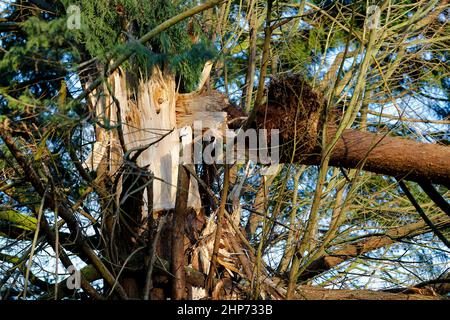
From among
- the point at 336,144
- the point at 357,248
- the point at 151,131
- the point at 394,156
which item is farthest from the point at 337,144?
the point at 357,248

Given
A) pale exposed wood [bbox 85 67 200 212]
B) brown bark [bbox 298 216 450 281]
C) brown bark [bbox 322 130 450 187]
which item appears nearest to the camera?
brown bark [bbox 322 130 450 187]

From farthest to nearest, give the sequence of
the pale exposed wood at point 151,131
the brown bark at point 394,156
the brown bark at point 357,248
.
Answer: the brown bark at point 357,248
the pale exposed wood at point 151,131
the brown bark at point 394,156

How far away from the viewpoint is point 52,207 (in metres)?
3.92

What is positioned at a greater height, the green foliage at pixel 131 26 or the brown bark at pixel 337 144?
the green foliage at pixel 131 26

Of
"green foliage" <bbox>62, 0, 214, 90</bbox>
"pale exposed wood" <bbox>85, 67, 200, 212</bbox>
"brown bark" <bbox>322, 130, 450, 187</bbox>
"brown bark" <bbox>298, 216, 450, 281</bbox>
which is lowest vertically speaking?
"brown bark" <bbox>298, 216, 450, 281</bbox>

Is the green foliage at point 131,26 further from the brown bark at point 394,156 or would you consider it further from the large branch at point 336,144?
the brown bark at point 394,156

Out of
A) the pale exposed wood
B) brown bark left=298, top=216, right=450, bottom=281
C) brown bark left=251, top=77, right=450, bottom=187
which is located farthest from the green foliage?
brown bark left=298, top=216, right=450, bottom=281

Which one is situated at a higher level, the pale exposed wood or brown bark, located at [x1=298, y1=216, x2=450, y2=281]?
the pale exposed wood

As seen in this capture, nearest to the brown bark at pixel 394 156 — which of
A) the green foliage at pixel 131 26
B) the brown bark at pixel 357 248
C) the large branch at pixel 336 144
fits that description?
the large branch at pixel 336 144

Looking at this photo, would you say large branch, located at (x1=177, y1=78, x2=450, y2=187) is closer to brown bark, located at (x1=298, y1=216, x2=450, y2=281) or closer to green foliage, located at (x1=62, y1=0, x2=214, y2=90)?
green foliage, located at (x1=62, y1=0, x2=214, y2=90)

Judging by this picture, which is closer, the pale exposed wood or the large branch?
the large branch

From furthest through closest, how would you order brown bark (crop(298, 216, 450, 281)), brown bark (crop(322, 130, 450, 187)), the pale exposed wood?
brown bark (crop(298, 216, 450, 281)) < the pale exposed wood < brown bark (crop(322, 130, 450, 187))

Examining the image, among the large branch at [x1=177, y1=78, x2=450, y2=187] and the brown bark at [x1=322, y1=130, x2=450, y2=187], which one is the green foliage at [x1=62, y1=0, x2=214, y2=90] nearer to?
the large branch at [x1=177, y1=78, x2=450, y2=187]
